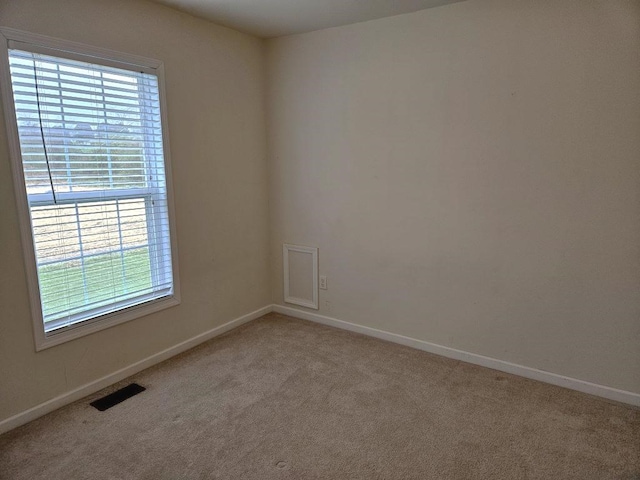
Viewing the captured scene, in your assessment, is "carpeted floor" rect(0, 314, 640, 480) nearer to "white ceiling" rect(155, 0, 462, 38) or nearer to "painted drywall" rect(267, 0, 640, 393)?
"painted drywall" rect(267, 0, 640, 393)

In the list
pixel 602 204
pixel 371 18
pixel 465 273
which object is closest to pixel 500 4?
pixel 371 18

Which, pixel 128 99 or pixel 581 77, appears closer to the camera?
pixel 581 77

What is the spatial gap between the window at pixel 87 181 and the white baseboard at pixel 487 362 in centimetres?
137

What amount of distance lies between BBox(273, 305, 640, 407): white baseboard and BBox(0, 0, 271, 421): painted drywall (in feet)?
2.24

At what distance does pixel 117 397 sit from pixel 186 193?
4.61 feet

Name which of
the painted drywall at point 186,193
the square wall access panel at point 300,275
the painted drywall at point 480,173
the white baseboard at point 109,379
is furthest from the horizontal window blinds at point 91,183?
the painted drywall at point 480,173

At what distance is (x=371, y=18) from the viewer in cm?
290

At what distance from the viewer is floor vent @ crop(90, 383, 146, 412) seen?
7.88 ft

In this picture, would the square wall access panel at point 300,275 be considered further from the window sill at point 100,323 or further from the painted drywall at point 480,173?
the window sill at point 100,323

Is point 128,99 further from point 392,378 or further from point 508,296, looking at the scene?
point 508,296

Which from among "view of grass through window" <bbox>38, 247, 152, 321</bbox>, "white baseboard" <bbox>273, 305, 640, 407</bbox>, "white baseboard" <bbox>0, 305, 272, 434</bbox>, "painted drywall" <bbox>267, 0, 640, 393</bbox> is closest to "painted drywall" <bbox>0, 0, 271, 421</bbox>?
"white baseboard" <bbox>0, 305, 272, 434</bbox>

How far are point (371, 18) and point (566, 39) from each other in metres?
1.25

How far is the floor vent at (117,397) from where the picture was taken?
2.40 metres

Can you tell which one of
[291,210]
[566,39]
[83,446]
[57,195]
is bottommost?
[83,446]
